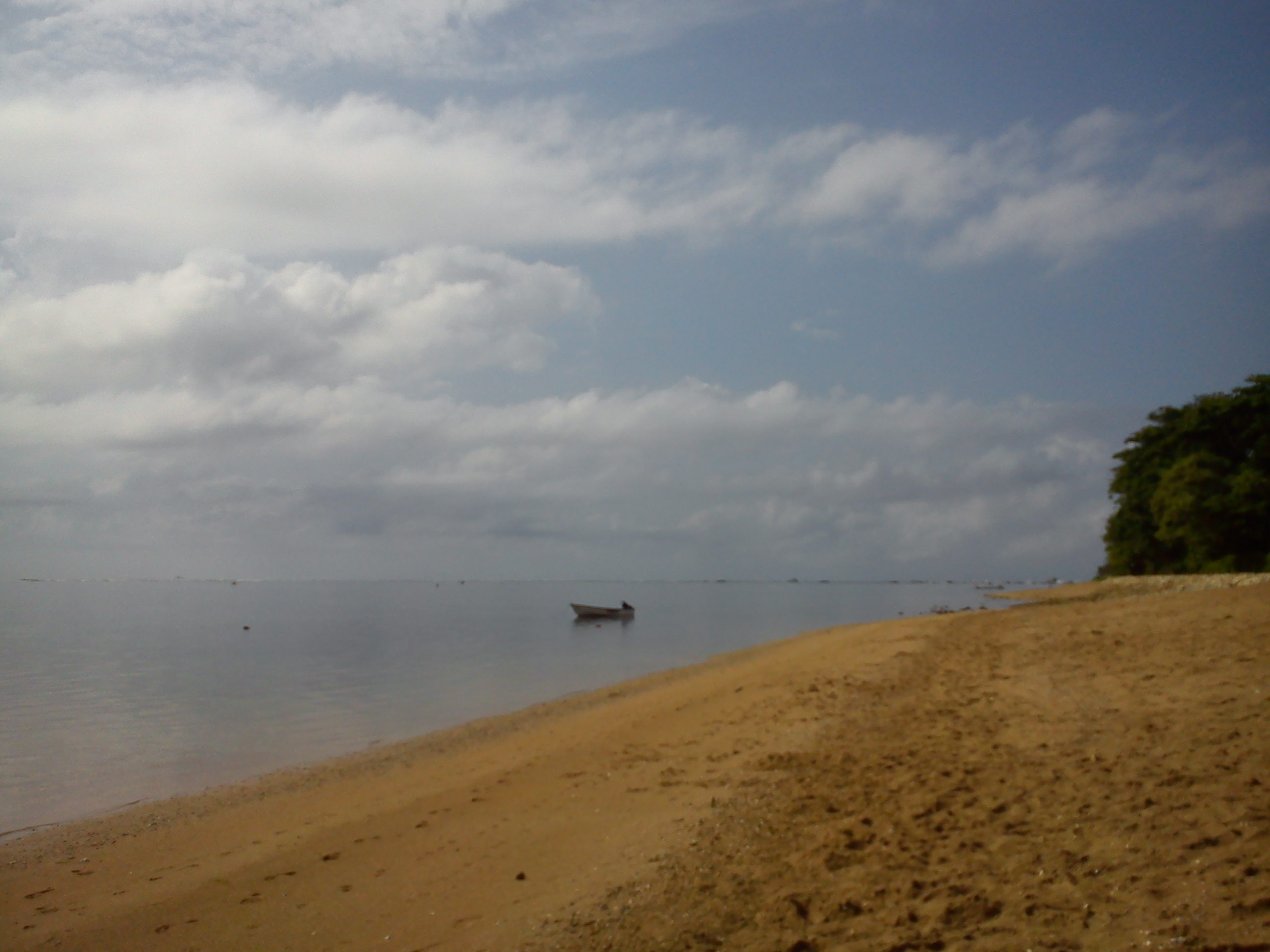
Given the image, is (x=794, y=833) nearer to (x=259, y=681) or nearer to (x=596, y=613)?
(x=259, y=681)

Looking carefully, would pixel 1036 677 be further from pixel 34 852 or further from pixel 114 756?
pixel 114 756

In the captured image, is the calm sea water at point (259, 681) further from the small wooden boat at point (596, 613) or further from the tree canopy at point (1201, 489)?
the tree canopy at point (1201, 489)

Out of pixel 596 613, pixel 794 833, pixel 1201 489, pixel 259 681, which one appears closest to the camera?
pixel 794 833

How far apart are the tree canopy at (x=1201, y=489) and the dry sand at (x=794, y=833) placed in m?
32.9

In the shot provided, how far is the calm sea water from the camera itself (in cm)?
1822

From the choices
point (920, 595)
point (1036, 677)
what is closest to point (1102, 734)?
point (1036, 677)

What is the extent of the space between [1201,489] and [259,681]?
4754cm

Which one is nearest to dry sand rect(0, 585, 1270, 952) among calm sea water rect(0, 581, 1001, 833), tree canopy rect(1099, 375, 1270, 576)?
calm sea water rect(0, 581, 1001, 833)

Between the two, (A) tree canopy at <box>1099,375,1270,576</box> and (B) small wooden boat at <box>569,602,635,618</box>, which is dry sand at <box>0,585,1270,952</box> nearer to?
(A) tree canopy at <box>1099,375,1270,576</box>

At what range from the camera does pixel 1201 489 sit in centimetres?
4391

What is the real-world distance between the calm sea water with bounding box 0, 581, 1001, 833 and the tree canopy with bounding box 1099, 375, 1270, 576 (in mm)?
20734

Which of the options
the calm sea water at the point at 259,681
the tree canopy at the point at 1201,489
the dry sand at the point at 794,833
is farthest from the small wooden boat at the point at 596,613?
the dry sand at the point at 794,833

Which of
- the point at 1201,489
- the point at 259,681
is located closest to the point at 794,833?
the point at 259,681

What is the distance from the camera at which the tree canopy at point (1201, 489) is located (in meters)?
42.6
